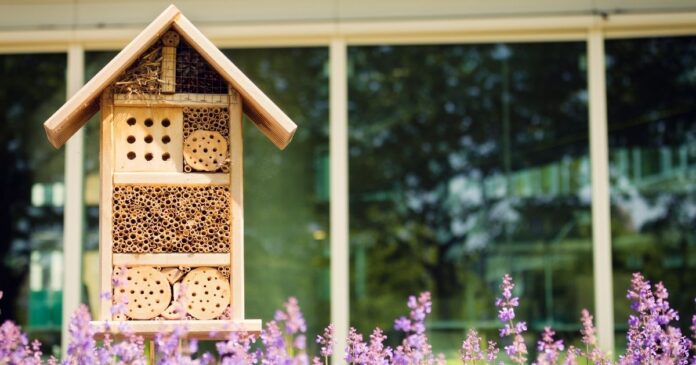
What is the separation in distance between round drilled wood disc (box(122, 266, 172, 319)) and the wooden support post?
24.1 inches

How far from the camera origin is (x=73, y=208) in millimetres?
6250

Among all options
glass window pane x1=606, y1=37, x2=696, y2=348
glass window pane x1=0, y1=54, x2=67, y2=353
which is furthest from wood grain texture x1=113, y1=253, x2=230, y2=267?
glass window pane x1=606, y1=37, x2=696, y2=348

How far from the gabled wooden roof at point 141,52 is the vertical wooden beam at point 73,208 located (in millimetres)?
3108

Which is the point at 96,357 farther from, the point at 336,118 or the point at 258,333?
the point at 336,118

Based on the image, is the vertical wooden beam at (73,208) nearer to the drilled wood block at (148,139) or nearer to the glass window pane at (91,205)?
the glass window pane at (91,205)

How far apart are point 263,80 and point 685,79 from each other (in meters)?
2.76

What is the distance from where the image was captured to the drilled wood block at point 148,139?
10.7 feet

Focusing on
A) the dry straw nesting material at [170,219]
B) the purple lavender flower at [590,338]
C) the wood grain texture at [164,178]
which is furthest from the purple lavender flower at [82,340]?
the purple lavender flower at [590,338]

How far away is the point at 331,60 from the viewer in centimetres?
629

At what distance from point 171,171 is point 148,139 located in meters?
0.15

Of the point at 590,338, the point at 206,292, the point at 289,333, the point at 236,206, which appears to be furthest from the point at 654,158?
the point at 289,333

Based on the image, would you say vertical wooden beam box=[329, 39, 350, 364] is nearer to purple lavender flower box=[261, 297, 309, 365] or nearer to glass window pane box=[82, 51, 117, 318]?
glass window pane box=[82, 51, 117, 318]

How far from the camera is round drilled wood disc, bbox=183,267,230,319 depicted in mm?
3182

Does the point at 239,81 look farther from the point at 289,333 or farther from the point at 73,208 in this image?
the point at 73,208
